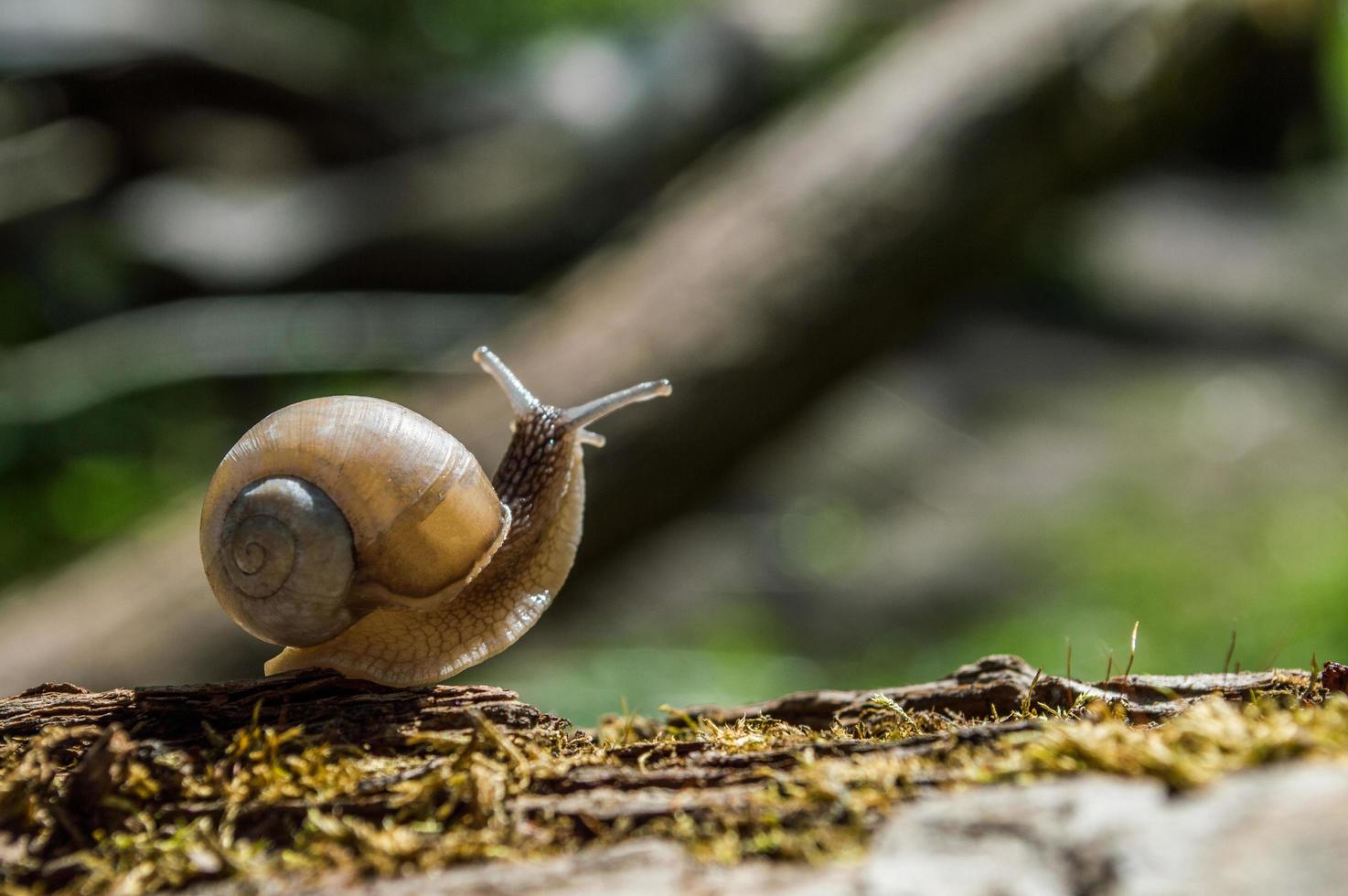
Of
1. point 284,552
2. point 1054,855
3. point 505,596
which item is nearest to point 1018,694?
point 1054,855

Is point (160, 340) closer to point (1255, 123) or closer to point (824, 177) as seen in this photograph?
point (824, 177)

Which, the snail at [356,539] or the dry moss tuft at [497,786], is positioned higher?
the snail at [356,539]

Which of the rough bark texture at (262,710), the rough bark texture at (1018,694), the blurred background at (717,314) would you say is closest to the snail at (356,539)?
the rough bark texture at (262,710)

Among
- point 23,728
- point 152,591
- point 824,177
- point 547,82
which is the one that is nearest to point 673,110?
point 547,82

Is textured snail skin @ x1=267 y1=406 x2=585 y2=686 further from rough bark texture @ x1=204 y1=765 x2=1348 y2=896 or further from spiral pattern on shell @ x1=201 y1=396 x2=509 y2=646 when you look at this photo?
rough bark texture @ x1=204 y1=765 x2=1348 y2=896

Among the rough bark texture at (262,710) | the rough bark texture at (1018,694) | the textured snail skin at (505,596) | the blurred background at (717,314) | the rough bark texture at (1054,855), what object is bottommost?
the rough bark texture at (1054,855)

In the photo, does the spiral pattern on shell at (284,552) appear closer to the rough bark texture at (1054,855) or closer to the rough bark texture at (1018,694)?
the rough bark texture at (1054,855)
